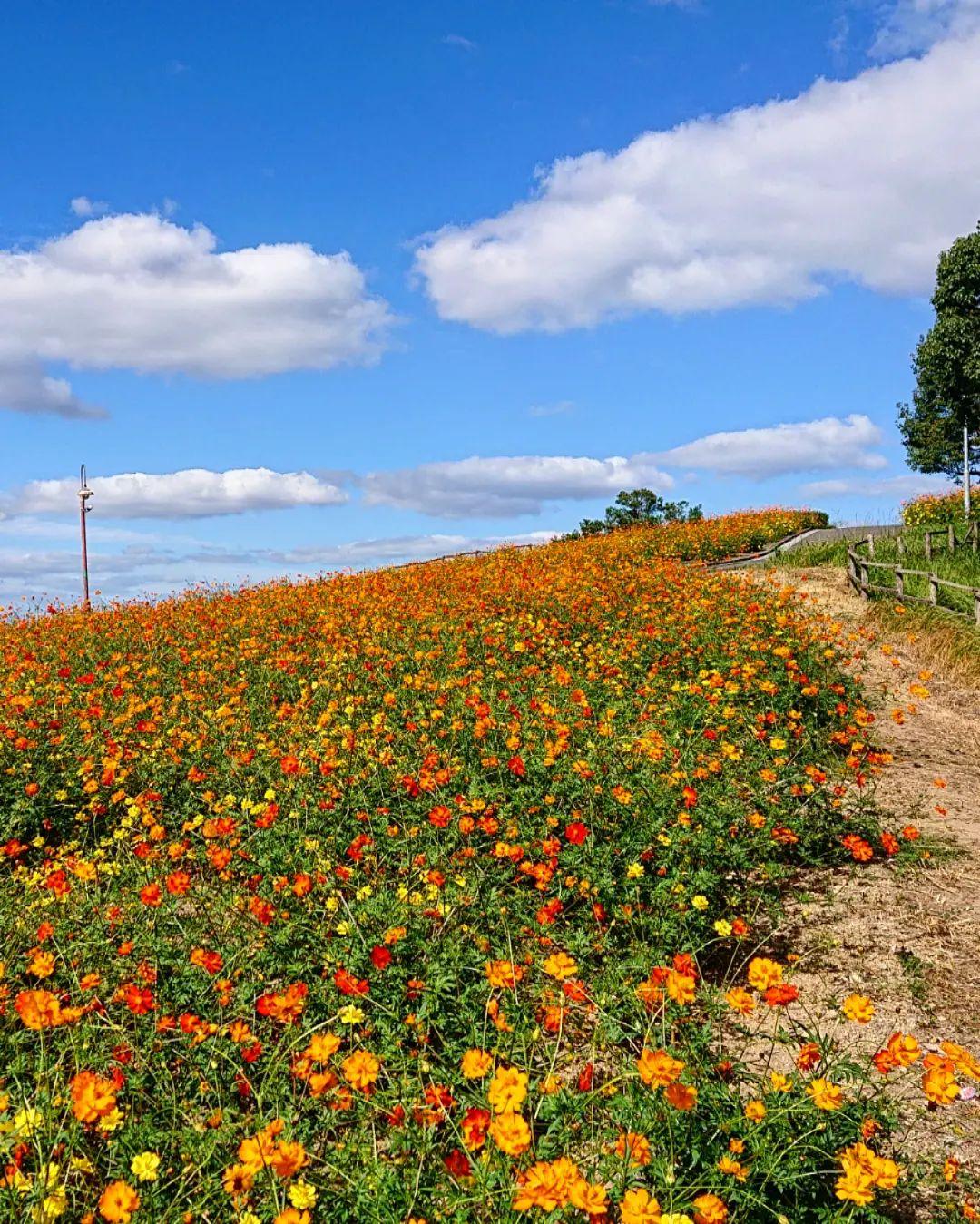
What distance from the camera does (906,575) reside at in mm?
17438

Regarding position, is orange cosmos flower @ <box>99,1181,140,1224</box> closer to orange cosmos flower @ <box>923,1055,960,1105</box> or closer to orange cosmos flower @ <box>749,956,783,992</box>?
orange cosmos flower @ <box>749,956,783,992</box>

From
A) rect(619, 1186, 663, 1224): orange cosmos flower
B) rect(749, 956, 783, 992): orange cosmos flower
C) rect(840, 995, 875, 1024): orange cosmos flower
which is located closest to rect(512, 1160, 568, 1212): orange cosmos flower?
rect(619, 1186, 663, 1224): orange cosmos flower

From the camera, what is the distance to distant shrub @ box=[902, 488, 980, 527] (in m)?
30.7

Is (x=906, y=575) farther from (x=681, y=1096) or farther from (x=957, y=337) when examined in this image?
(x=681, y=1096)

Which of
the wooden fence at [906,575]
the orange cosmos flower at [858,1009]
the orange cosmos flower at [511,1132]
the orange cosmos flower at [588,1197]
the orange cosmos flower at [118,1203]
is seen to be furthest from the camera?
the wooden fence at [906,575]

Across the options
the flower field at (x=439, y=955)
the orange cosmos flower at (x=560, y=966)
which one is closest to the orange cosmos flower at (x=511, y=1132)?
the flower field at (x=439, y=955)

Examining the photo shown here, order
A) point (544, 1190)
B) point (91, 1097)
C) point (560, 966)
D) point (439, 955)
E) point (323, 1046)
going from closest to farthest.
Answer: point (544, 1190)
point (91, 1097)
point (323, 1046)
point (560, 966)
point (439, 955)

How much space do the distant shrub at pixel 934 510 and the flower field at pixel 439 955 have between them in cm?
2452

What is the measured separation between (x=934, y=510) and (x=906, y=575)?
17.2 meters

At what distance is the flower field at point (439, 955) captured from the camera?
273 cm

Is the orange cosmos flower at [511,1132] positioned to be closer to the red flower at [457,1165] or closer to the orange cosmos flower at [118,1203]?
the red flower at [457,1165]

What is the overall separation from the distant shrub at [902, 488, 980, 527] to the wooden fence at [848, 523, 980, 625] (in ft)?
25.4

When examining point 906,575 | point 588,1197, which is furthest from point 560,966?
point 906,575

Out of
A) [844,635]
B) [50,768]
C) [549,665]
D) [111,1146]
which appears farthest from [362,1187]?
[844,635]
